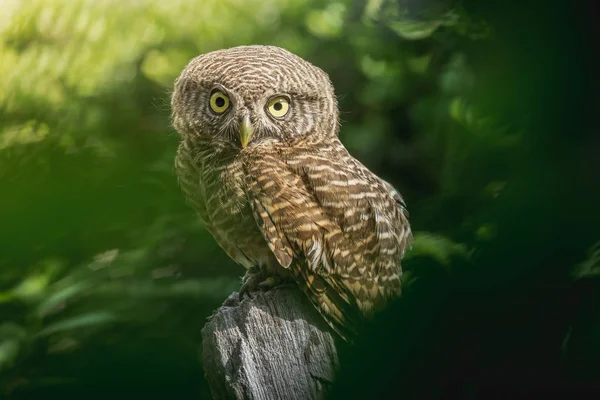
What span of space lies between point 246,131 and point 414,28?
3.19 ft

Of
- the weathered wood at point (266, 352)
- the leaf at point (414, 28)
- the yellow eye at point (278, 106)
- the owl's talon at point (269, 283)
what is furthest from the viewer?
the leaf at point (414, 28)

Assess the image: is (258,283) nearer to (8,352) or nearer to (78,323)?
(78,323)

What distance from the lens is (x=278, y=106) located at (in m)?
2.03

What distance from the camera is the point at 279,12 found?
292 centimetres

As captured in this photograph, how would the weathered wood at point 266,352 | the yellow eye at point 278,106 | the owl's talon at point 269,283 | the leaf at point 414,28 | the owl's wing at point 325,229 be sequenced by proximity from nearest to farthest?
the weathered wood at point 266,352 → the owl's wing at point 325,229 → the owl's talon at point 269,283 → the yellow eye at point 278,106 → the leaf at point 414,28

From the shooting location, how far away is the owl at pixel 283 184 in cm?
176

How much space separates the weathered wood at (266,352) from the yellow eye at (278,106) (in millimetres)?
675

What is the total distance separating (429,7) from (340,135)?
3.16 ft

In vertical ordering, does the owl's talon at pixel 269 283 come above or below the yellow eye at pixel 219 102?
below

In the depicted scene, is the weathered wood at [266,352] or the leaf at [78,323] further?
the leaf at [78,323]

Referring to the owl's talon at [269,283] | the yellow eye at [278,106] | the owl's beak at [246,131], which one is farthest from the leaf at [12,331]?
the yellow eye at [278,106]

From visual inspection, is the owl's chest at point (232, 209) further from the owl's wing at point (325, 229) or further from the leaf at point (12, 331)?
the leaf at point (12, 331)

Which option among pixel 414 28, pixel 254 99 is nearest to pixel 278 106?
pixel 254 99

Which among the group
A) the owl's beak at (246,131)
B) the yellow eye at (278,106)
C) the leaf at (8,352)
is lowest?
the leaf at (8,352)
